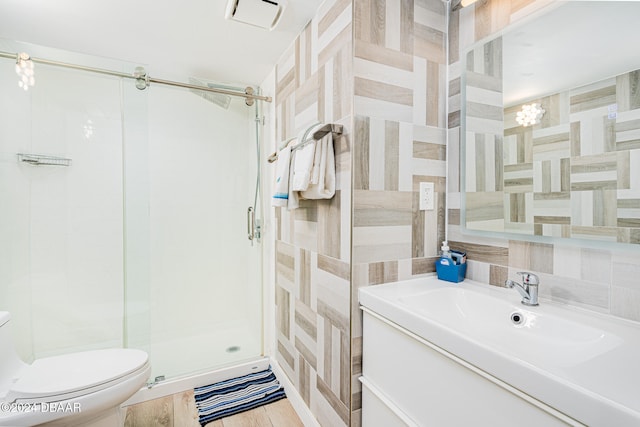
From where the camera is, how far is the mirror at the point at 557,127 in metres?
0.88

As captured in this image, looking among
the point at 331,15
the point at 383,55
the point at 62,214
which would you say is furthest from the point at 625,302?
the point at 62,214

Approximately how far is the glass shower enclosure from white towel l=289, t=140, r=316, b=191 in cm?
102

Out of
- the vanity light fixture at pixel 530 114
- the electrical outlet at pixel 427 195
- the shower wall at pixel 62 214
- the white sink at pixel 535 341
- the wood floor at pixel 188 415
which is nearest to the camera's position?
the white sink at pixel 535 341

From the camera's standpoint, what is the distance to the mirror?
2.89ft

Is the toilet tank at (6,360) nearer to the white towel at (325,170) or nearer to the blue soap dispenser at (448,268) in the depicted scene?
the white towel at (325,170)

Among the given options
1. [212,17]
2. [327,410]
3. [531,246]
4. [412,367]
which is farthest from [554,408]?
[212,17]

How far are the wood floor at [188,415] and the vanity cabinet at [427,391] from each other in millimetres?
742

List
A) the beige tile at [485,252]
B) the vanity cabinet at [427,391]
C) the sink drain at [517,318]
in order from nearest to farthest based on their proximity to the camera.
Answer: the vanity cabinet at [427,391], the sink drain at [517,318], the beige tile at [485,252]

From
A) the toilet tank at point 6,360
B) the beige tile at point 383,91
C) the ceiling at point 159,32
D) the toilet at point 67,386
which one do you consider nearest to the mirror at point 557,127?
the beige tile at point 383,91

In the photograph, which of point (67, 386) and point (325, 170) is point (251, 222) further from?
point (67, 386)

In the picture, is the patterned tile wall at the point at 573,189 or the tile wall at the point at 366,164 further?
the tile wall at the point at 366,164

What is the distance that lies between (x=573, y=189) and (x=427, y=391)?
819mm

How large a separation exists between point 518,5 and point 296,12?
1.00m

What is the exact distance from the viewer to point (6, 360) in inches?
51.6
